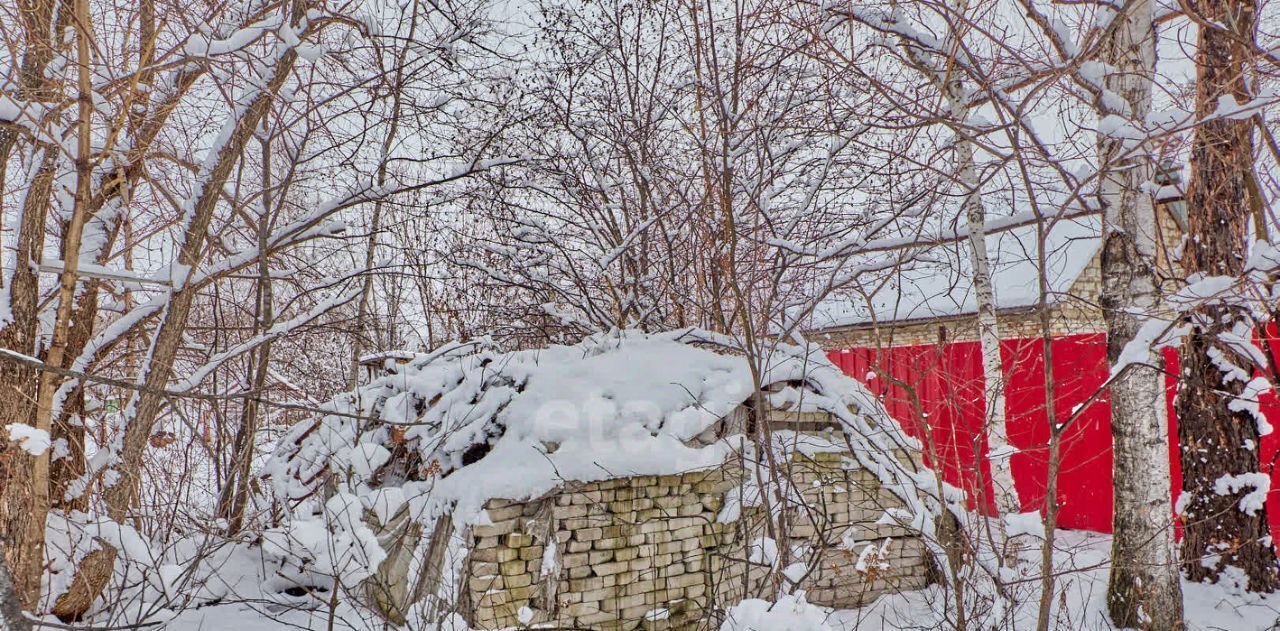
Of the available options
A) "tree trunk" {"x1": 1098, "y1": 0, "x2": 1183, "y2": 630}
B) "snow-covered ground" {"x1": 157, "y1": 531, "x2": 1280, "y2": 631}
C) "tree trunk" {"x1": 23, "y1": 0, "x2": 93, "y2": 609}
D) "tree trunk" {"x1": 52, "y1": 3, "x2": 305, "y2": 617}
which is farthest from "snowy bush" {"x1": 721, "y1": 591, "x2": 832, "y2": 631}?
"tree trunk" {"x1": 52, "y1": 3, "x2": 305, "y2": 617}

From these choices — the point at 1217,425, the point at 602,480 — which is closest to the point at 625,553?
the point at 602,480

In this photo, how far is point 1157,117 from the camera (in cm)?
349

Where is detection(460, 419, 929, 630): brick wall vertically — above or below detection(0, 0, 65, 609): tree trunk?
below

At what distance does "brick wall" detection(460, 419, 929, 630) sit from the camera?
4.59 metres

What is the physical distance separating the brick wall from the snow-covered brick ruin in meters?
0.01

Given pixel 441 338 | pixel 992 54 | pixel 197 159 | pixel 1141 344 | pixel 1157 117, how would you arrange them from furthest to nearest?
1. pixel 441 338
2. pixel 197 159
3. pixel 992 54
4. pixel 1157 117
5. pixel 1141 344

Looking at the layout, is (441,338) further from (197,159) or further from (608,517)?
(608,517)

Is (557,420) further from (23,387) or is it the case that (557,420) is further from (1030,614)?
(1030,614)

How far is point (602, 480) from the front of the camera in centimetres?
496

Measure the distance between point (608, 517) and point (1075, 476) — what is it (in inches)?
222

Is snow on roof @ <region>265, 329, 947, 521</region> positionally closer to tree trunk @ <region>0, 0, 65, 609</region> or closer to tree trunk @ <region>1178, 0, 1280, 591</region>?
tree trunk @ <region>0, 0, 65, 609</region>

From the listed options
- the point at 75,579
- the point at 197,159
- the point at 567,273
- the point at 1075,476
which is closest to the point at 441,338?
the point at 567,273

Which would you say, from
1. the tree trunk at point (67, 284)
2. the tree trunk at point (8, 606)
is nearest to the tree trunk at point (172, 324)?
the tree trunk at point (67, 284)

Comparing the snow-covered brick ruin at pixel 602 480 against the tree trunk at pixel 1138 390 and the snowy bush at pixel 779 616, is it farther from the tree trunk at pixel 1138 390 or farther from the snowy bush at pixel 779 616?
the snowy bush at pixel 779 616
